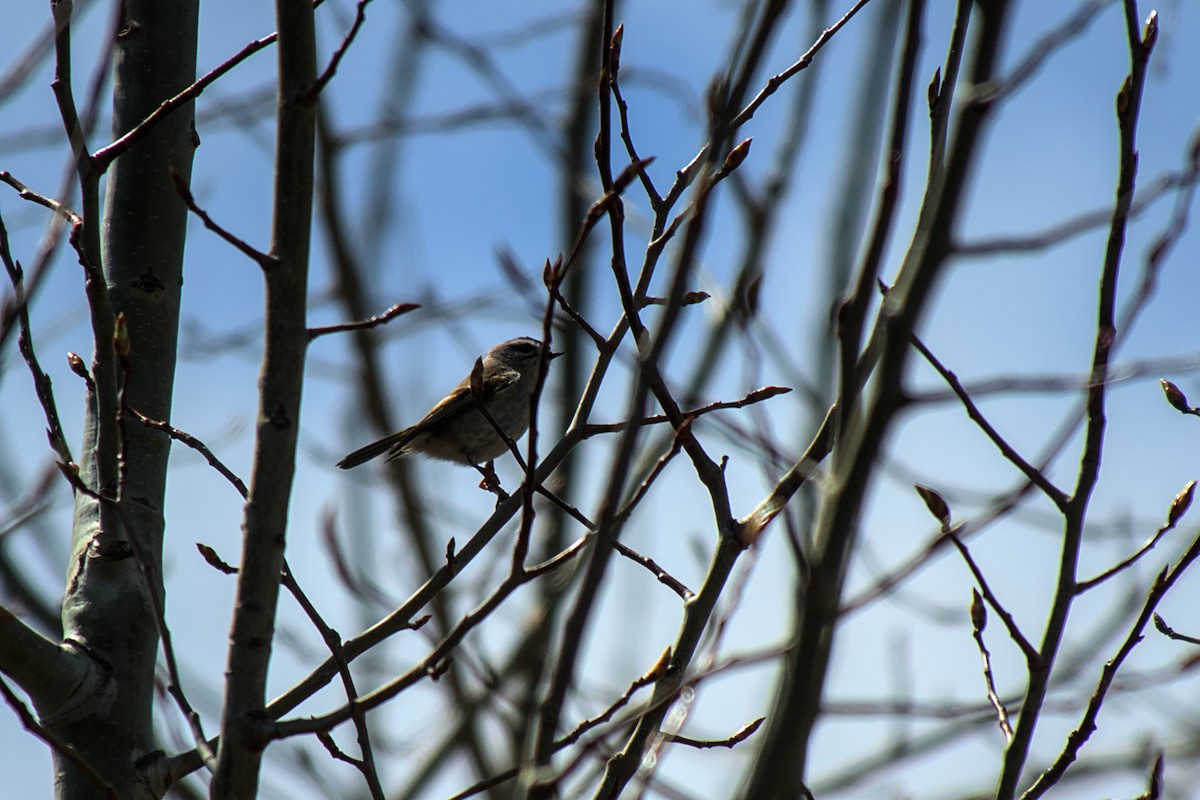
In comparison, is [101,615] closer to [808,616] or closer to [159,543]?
[159,543]

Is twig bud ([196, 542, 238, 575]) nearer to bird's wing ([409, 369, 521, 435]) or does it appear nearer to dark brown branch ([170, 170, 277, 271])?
dark brown branch ([170, 170, 277, 271])

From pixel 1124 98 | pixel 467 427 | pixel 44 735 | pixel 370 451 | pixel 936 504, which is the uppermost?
pixel 467 427

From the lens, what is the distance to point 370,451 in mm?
7285

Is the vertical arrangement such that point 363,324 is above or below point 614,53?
below

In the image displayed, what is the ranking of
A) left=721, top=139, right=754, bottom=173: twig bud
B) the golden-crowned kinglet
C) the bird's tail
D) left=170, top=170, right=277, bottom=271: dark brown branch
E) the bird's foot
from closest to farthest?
left=170, top=170, right=277, bottom=271: dark brown branch → left=721, top=139, right=754, bottom=173: twig bud → the bird's foot → the bird's tail → the golden-crowned kinglet

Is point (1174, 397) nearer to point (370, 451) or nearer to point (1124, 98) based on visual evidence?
point (1124, 98)

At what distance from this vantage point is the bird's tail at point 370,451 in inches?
284

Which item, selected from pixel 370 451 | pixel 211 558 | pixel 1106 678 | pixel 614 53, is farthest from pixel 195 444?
pixel 370 451

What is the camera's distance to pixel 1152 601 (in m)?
2.89

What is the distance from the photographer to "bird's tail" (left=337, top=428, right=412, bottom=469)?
7.20 metres

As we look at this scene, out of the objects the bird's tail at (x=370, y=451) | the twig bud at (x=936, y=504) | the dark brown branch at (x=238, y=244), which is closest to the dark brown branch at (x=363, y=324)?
the dark brown branch at (x=238, y=244)

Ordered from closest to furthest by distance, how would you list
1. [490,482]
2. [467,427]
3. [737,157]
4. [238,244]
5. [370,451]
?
1. [238,244]
2. [737,157]
3. [490,482]
4. [370,451]
5. [467,427]

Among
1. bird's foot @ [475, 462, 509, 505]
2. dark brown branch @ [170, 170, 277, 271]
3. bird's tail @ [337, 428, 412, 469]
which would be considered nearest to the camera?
dark brown branch @ [170, 170, 277, 271]

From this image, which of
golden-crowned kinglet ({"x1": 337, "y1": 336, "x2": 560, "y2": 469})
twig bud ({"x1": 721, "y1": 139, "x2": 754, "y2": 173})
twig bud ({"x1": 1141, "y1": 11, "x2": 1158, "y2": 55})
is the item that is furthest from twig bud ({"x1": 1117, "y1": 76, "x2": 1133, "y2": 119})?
golden-crowned kinglet ({"x1": 337, "y1": 336, "x2": 560, "y2": 469})
